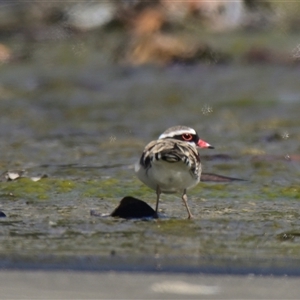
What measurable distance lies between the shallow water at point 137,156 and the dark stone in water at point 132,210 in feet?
0.26

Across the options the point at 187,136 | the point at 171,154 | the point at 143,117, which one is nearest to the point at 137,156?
the point at 187,136

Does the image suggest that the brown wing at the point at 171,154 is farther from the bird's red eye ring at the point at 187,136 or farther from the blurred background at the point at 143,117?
the bird's red eye ring at the point at 187,136

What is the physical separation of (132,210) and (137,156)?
92.0 inches

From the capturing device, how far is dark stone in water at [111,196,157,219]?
235 inches

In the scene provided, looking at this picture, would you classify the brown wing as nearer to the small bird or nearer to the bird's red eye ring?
the small bird

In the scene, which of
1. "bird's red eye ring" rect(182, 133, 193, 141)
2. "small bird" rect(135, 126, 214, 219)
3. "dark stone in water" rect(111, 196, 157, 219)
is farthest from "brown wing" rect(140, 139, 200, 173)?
"bird's red eye ring" rect(182, 133, 193, 141)

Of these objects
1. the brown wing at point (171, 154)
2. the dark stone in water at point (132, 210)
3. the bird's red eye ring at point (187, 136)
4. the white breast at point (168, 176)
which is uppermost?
the bird's red eye ring at point (187, 136)

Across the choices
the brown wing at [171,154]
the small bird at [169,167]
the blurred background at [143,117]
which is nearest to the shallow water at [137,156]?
the blurred background at [143,117]

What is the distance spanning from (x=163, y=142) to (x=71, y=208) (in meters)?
0.73

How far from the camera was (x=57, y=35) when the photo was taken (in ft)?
48.4

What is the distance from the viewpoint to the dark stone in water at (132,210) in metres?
5.97

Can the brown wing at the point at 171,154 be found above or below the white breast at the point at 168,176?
above

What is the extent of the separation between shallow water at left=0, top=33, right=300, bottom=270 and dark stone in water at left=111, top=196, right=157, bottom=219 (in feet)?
0.26

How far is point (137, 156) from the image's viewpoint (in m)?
8.31
